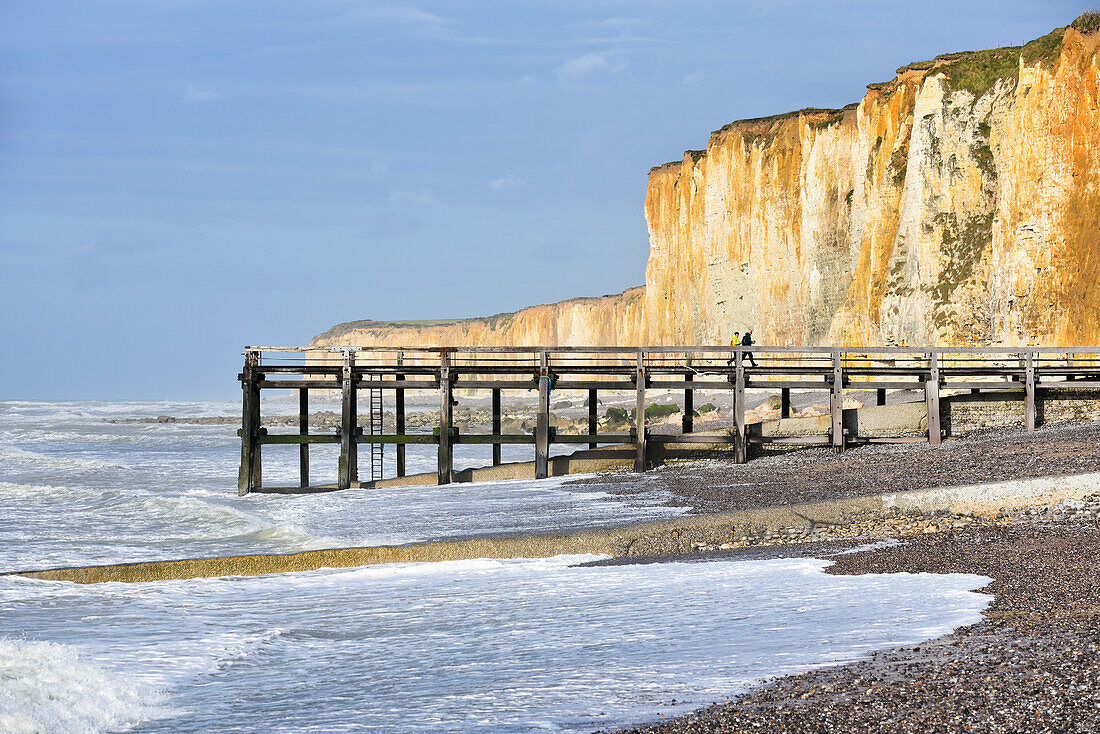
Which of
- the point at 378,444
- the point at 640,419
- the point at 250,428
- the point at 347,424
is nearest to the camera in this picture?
the point at 640,419

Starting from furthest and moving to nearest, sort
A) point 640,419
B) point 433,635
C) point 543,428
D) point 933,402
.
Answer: point 543,428, point 640,419, point 933,402, point 433,635

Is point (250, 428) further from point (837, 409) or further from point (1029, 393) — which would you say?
point (1029, 393)

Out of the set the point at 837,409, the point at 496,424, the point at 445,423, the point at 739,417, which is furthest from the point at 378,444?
the point at 837,409

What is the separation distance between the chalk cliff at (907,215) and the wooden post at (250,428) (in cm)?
2503

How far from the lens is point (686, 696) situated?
6.39m

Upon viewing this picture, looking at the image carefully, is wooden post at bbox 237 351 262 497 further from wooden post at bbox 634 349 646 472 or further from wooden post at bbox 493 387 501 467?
wooden post at bbox 634 349 646 472

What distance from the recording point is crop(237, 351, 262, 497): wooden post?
76.8 ft

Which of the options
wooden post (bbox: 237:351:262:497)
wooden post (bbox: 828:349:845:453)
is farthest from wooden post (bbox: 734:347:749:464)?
wooden post (bbox: 237:351:262:497)

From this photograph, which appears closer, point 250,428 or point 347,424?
point 347,424

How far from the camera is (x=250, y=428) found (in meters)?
23.6

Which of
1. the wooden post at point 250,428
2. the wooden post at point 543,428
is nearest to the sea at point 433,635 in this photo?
the wooden post at point 543,428

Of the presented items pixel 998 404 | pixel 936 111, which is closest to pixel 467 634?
pixel 998 404

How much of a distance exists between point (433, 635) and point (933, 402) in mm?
15468

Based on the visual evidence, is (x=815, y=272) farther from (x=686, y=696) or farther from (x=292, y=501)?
(x=686, y=696)
